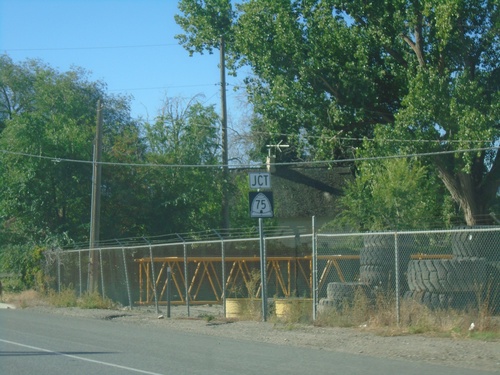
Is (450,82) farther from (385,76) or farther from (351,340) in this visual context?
(351,340)

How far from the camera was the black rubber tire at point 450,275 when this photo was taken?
1586 centimetres

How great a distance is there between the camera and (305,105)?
31891mm

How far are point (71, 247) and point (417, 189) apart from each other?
14.8 metres

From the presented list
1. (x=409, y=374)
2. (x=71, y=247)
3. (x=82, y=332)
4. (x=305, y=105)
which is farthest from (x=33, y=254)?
(x=409, y=374)

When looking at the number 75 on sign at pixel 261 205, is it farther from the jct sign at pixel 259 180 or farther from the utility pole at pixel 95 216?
the utility pole at pixel 95 216

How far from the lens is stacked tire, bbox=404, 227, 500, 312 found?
15758mm

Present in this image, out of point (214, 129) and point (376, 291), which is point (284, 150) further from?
point (376, 291)

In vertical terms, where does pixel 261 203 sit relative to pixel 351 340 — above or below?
above

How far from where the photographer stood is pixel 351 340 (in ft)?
47.3

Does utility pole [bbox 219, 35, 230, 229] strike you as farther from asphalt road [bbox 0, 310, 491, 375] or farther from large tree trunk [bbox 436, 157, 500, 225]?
asphalt road [bbox 0, 310, 491, 375]

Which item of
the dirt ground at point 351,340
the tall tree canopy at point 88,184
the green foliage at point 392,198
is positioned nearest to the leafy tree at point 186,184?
the tall tree canopy at point 88,184

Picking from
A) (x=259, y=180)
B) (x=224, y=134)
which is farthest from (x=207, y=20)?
(x=259, y=180)

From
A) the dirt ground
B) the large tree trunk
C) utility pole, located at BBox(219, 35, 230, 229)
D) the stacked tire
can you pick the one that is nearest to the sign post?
the dirt ground

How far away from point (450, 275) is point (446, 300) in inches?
21.1
